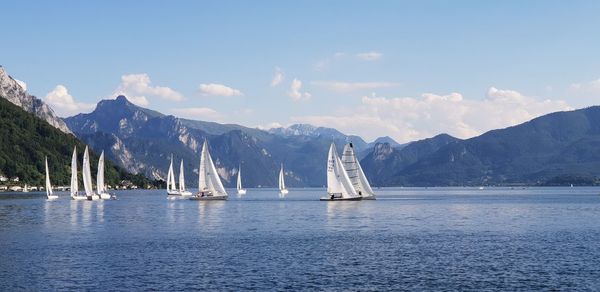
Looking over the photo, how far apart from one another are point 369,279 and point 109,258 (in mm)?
27669

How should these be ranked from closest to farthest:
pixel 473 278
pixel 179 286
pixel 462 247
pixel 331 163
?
1. pixel 179 286
2. pixel 473 278
3. pixel 462 247
4. pixel 331 163

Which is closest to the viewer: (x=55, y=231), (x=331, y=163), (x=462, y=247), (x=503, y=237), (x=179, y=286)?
(x=179, y=286)

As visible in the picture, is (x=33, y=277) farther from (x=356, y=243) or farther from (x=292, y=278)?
(x=356, y=243)

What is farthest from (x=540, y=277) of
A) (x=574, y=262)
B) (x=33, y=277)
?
(x=33, y=277)

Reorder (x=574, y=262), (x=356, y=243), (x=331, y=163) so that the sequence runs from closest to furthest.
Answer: (x=574, y=262) < (x=356, y=243) < (x=331, y=163)

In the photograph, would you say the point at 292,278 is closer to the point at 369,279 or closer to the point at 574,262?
the point at 369,279

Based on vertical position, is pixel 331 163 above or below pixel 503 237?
above

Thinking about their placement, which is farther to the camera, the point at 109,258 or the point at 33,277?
the point at 109,258

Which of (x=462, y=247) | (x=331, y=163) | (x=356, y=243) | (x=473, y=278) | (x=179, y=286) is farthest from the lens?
(x=331, y=163)

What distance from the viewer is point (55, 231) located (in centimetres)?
10306

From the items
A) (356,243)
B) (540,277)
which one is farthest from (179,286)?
(356,243)

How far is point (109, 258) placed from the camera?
71562 millimetres

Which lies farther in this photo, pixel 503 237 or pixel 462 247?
pixel 503 237

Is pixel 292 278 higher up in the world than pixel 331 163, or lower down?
lower down
